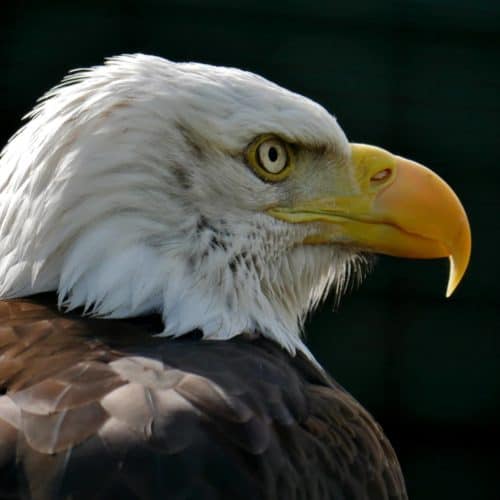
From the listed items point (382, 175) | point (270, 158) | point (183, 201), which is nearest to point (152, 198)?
point (183, 201)

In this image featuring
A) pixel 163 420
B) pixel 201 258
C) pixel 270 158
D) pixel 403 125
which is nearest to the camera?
pixel 163 420

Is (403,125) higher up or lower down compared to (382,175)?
lower down

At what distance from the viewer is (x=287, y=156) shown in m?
2.30

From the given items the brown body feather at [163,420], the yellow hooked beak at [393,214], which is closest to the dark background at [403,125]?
the yellow hooked beak at [393,214]

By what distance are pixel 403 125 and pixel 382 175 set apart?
154 cm

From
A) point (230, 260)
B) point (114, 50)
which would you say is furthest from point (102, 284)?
point (114, 50)

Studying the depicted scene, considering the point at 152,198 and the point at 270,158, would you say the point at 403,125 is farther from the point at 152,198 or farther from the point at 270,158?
the point at 152,198

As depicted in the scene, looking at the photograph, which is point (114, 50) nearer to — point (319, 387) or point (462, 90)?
point (462, 90)

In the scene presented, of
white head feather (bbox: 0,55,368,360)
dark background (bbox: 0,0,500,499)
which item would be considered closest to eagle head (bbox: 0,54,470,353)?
white head feather (bbox: 0,55,368,360)

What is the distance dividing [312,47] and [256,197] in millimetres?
1664

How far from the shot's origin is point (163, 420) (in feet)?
5.64

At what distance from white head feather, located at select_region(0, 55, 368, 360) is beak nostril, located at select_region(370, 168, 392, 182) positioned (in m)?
0.16

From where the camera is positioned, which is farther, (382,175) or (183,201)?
(382,175)

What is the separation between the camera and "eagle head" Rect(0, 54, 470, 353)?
2.16m
